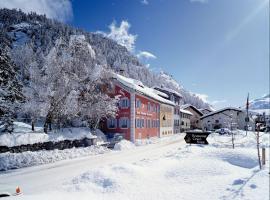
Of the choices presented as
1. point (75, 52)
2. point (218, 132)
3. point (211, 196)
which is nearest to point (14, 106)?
point (75, 52)

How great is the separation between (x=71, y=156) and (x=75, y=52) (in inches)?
508

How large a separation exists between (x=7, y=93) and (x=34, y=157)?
5.15 metres

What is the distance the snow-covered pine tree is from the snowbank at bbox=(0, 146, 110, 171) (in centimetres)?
244

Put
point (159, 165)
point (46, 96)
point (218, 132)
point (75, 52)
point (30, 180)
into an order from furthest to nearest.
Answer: point (218, 132) → point (75, 52) → point (46, 96) → point (159, 165) → point (30, 180)

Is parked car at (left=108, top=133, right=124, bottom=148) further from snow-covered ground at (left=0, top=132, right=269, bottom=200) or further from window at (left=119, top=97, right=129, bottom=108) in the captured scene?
snow-covered ground at (left=0, top=132, right=269, bottom=200)

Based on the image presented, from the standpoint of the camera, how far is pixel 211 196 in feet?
35.0

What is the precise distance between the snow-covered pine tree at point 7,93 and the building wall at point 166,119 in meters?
33.0

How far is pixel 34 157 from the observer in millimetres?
19516

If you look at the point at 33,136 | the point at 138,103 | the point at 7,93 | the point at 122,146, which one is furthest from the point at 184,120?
the point at 7,93

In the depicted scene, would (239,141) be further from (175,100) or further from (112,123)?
(175,100)

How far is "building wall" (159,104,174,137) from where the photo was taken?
51062 millimetres

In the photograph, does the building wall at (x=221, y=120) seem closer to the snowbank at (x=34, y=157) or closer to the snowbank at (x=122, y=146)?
the snowbank at (x=122, y=146)

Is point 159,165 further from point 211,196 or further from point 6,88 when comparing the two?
point 6,88

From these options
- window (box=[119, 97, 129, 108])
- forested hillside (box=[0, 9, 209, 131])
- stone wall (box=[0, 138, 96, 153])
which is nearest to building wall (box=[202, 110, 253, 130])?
window (box=[119, 97, 129, 108])
